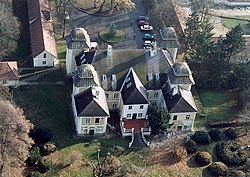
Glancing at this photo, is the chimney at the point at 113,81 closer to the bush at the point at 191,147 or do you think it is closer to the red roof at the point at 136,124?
the red roof at the point at 136,124

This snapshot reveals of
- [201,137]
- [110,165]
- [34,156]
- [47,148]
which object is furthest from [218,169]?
[34,156]

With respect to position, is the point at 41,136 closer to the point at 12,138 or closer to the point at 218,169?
the point at 12,138

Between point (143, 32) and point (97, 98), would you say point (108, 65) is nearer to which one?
point (97, 98)

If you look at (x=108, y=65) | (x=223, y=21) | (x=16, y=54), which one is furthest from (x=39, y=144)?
(x=223, y=21)

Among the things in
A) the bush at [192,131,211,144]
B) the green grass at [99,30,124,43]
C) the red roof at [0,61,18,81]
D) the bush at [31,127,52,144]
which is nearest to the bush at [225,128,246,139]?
the bush at [192,131,211,144]

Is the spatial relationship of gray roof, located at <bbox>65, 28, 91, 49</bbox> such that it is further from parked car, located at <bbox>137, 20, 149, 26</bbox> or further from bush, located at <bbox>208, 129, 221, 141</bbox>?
bush, located at <bbox>208, 129, 221, 141</bbox>

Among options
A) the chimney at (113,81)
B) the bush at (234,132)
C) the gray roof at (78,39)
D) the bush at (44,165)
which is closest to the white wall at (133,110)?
the chimney at (113,81)
